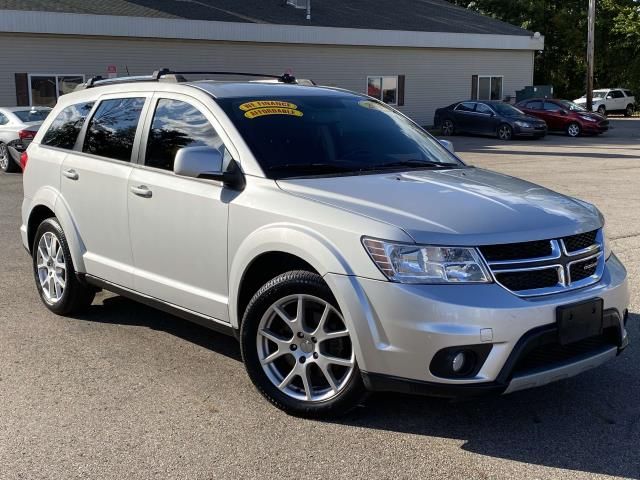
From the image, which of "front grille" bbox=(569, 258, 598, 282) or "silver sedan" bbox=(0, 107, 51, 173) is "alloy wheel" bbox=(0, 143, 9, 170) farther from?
"front grille" bbox=(569, 258, 598, 282)

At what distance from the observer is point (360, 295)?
376cm

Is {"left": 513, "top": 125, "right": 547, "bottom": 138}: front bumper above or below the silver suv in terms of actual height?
below

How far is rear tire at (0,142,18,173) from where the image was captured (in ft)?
54.4

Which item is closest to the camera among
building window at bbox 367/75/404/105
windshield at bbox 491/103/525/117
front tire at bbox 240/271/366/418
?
front tire at bbox 240/271/366/418

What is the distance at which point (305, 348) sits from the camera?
13.7ft

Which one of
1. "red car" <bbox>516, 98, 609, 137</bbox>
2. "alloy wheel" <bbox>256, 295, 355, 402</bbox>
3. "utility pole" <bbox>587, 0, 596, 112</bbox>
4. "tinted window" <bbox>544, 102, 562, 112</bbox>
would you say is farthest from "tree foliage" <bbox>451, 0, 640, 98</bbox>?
"alloy wheel" <bbox>256, 295, 355, 402</bbox>

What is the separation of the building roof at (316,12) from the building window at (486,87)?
211cm

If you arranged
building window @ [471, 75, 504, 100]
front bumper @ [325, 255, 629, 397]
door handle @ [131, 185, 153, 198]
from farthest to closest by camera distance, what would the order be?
building window @ [471, 75, 504, 100], door handle @ [131, 185, 153, 198], front bumper @ [325, 255, 629, 397]

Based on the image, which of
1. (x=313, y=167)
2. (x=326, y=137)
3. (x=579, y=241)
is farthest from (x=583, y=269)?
(x=326, y=137)

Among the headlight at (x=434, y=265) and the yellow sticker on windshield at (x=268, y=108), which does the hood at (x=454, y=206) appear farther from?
the yellow sticker on windshield at (x=268, y=108)

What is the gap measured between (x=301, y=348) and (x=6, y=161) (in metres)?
14.4

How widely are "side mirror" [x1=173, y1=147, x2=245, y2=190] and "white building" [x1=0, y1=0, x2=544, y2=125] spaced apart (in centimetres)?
2123

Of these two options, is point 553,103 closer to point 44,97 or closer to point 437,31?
point 437,31

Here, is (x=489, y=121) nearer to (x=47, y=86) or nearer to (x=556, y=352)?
(x=47, y=86)
